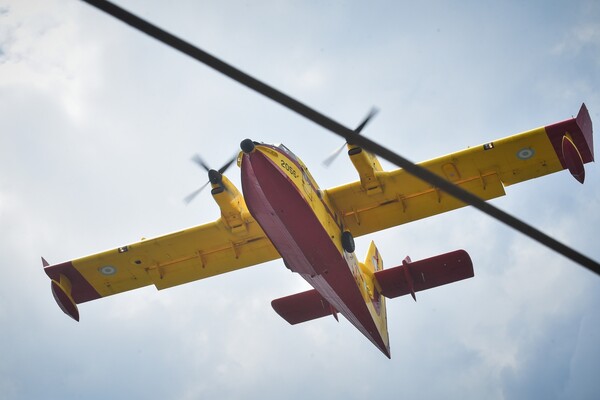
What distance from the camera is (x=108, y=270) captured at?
1741cm

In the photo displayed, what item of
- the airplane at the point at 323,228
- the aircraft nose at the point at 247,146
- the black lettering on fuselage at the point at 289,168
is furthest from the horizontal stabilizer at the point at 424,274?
the aircraft nose at the point at 247,146

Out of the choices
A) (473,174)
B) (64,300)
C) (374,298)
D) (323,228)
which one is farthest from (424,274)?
(64,300)

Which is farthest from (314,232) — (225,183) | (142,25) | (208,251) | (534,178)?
(142,25)

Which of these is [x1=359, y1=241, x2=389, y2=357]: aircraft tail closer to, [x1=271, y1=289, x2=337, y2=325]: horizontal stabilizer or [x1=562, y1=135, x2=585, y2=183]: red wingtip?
[x1=271, y1=289, x2=337, y2=325]: horizontal stabilizer

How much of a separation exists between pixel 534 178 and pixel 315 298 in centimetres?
736

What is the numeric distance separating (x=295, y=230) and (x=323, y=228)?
798mm

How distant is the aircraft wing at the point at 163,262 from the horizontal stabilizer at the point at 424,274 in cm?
365

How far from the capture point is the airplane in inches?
519

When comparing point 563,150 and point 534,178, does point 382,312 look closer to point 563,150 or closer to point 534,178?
point 534,178

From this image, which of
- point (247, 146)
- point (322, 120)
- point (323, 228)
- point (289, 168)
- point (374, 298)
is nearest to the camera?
point (322, 120)

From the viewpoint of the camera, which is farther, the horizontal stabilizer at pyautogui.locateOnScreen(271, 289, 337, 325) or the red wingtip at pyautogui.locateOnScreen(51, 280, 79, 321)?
the horizontal stabilizer at pyautogui.locateOnScreen(271, 289, 337, 325)

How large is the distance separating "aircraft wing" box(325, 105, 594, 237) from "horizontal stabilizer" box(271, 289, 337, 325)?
3075 mm

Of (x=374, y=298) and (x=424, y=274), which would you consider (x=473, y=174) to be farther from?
(x=374, y=298)

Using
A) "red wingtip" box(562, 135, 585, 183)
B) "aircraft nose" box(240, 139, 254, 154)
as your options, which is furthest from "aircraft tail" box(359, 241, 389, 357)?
"red wingtip" box(562, 135, 585, 183)
